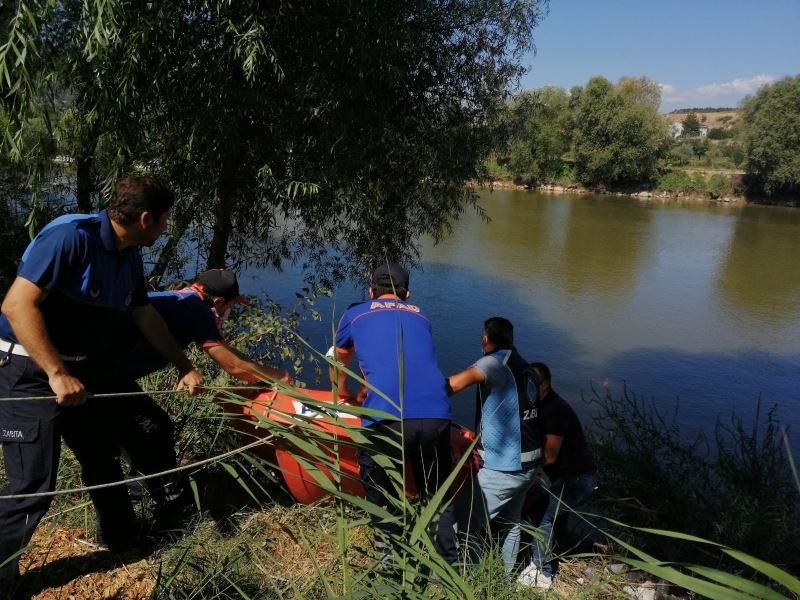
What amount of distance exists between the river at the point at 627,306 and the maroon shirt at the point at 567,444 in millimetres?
3035

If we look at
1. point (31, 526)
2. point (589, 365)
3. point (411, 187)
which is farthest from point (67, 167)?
point (589, 365)

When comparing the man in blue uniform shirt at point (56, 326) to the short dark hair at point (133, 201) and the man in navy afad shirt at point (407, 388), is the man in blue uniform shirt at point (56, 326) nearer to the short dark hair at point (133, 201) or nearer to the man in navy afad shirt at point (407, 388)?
the short dark hair at point (133, 201)

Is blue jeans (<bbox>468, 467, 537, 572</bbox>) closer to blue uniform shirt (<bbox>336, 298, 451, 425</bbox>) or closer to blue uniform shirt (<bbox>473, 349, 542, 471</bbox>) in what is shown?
blue uniform shirt (<bbox>473, 349, 542, 471</bbox>)

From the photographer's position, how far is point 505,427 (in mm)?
3131

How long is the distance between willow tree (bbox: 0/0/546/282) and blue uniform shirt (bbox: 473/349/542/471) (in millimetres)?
2591

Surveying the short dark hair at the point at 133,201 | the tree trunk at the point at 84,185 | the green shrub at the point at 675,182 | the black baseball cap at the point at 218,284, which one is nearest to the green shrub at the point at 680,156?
the green shrub at the point at 675,182

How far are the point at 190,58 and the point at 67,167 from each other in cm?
243

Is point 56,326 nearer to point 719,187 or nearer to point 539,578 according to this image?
point 539,578

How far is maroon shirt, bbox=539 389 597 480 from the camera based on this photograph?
3.58m

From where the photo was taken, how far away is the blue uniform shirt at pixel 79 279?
218 cm

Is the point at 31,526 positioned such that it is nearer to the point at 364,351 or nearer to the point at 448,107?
the point at 364,351

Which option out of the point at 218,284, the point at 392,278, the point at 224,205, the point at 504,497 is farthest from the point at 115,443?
the point at 224,205

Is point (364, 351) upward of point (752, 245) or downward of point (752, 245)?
upward

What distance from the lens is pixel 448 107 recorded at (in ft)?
24.7
